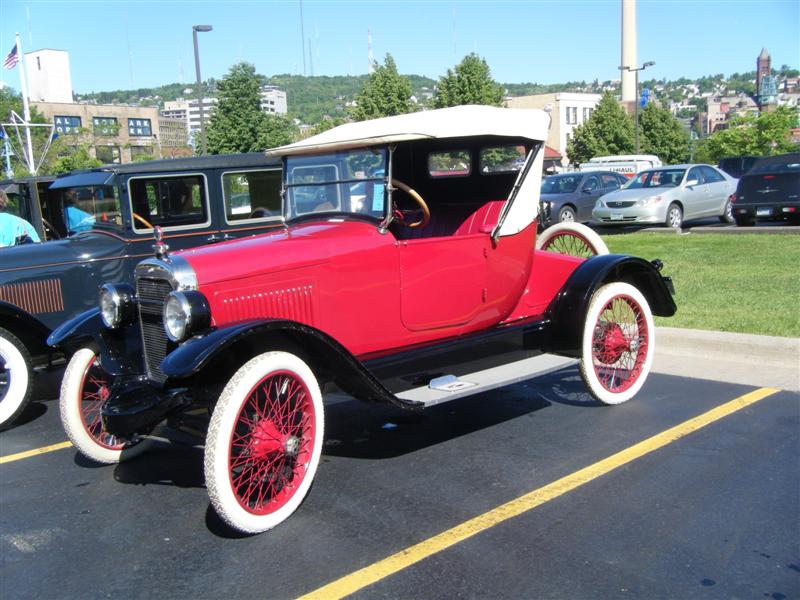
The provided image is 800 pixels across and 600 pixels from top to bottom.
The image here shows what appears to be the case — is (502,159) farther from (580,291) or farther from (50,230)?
(50,230)

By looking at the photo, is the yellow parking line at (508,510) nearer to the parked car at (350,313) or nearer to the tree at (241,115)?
the parked car at (350,313)

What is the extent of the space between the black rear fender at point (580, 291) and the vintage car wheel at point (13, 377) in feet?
12.7

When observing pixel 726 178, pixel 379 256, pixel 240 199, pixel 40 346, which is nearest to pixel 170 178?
pixel 240 199

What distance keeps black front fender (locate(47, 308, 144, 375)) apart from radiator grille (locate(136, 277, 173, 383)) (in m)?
0.24

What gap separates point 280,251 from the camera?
4035mm

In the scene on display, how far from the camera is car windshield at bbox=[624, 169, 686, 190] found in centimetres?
1589

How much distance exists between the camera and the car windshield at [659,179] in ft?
52.1

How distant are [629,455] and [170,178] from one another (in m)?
4.87

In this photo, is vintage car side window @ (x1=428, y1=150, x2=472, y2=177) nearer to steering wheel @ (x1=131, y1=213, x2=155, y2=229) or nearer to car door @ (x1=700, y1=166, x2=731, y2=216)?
steering wheel @ (x1=131, y1=213, x2=155, y2=229)

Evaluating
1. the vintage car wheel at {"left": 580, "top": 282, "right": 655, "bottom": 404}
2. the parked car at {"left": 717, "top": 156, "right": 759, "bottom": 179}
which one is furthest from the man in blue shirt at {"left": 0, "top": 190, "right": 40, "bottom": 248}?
the parked car at {"left": 717, "top": 156, "right": 759, "bottom": 179}

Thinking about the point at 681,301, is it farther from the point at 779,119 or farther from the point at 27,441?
the point at 779,119

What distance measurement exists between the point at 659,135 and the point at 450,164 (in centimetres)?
5473

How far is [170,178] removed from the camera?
691 cm

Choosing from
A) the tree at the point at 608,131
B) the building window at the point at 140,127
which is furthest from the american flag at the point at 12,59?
the building window at the point at 140,127
